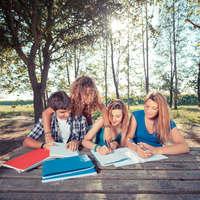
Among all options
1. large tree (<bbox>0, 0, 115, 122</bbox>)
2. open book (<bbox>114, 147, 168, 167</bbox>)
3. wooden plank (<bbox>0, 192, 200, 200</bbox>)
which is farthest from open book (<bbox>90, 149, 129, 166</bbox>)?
large tree (<bbox>0, 0, 115, 122</bbox>)

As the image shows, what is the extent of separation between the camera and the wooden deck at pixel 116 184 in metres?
0.92

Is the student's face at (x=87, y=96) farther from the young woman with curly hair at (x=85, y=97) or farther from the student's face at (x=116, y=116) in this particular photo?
the student's face at (x=116, y=116)

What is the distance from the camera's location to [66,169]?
1135mm

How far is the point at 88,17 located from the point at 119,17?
1.30 meters

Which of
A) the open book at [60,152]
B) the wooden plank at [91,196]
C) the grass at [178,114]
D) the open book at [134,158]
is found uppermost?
the open book at [60,152]

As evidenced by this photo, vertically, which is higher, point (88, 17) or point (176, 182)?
point (88, 17)

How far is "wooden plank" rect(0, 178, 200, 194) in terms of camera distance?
0.96 m

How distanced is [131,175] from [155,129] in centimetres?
107

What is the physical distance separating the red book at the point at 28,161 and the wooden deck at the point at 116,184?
0.04m

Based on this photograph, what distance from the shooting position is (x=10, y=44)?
195 inches

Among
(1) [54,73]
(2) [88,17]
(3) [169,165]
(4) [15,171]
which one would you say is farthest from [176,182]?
(1) [54,73]

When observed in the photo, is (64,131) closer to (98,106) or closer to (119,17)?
(98,106)

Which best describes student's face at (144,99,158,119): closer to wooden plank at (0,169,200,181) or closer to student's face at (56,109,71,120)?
wooden plank at (0,169,200,181)

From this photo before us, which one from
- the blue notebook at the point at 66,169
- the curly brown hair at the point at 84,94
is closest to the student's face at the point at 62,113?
the curly brown hair at the point at 84,94
